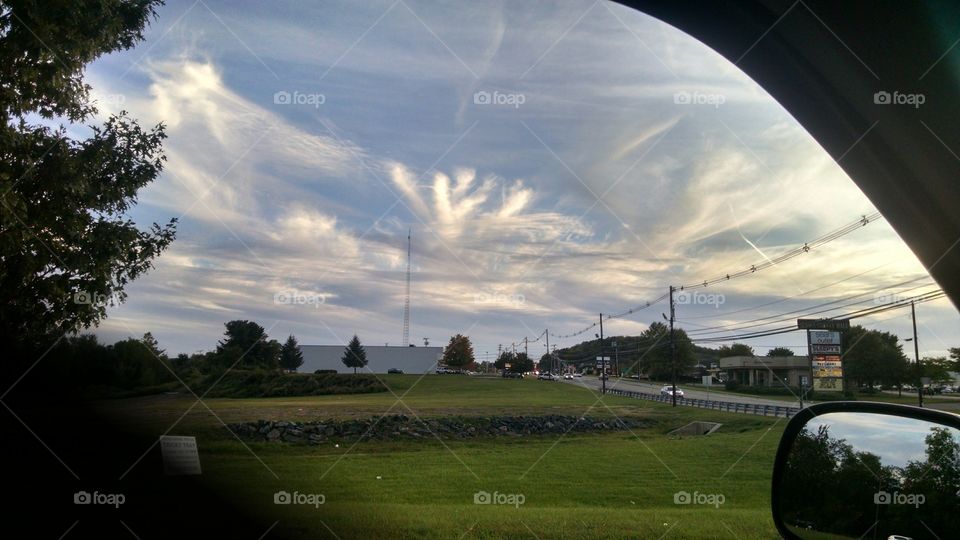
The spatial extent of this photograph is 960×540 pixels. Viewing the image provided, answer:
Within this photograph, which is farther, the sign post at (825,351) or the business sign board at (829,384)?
the business sign board at (829,384)

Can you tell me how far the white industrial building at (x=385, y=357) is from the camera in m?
11.4

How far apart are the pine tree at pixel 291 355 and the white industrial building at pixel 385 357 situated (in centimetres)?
13

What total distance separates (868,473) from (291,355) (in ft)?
34.6

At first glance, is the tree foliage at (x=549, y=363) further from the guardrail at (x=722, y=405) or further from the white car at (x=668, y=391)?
the white car at (x=668, y=391)

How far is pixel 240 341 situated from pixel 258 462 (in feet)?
10.4

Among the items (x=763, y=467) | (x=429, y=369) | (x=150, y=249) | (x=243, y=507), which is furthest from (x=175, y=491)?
(x=763, y=467)

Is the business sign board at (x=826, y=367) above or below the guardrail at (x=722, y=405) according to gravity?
above

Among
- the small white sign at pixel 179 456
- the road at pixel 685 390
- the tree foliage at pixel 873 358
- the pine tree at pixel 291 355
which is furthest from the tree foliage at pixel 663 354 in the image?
the small white sign at pixel 179 456

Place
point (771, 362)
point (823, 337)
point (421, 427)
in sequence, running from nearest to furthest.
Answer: point (823, 337)
point (771, 362)
point (421, 427)

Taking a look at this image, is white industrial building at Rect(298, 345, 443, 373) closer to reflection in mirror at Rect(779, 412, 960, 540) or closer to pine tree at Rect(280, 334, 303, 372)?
pine tree at Rect(280, 334, 303, 372)

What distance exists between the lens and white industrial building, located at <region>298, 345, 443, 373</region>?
11.4m

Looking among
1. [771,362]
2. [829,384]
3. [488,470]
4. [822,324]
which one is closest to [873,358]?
[822,324]

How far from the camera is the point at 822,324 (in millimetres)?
9273

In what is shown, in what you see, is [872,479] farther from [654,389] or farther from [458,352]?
[654,389]
